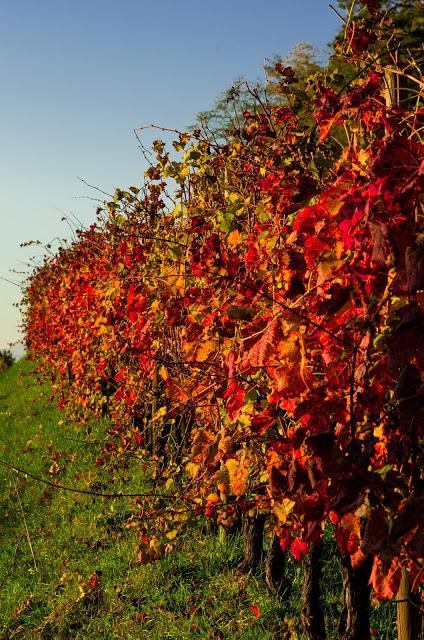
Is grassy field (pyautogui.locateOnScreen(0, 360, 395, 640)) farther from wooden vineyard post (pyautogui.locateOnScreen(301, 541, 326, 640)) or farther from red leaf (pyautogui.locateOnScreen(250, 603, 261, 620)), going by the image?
wooden vineyard post (pyautogui.locateOnScreen(301, 541, 326, 640))

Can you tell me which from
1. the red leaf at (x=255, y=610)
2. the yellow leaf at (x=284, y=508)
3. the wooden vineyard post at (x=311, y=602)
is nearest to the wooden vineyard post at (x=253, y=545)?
the red leaf at (x=255, y=610)

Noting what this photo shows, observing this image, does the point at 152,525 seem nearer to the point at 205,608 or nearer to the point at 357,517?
the point at 205,608

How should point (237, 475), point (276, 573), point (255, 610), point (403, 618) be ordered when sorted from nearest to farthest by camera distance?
1. point (403, 618)
2. point (237, 475)
3. point (255, 610)
4. point (276, 573)

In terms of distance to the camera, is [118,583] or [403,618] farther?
[118,583]

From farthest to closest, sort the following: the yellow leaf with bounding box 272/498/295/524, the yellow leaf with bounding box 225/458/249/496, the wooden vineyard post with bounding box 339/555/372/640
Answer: the wooden vineyard post with bounding box 339/555/372/640 < the yellow leaf with bounding box 225/458/249/496 < the yellow leaf with bounding box 272/498/295/524

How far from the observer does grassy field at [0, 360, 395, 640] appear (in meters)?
4.62

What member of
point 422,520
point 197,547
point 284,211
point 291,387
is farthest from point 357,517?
point 197,547

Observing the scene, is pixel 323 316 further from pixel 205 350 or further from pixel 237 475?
pixel 205 350

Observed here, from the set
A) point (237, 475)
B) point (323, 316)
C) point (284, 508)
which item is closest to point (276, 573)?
point (237, 475)

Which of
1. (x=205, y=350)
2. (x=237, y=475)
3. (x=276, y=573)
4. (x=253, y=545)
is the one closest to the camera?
(x=237, y=475)

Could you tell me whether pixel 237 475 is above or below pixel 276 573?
above

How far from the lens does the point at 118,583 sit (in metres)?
5.35

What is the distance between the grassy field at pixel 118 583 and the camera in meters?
4.62

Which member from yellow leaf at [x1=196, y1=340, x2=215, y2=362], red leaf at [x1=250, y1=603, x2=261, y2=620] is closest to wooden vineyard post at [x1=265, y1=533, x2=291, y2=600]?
red leaf at [x1=250, y1=603, x2=261, y2=620]
